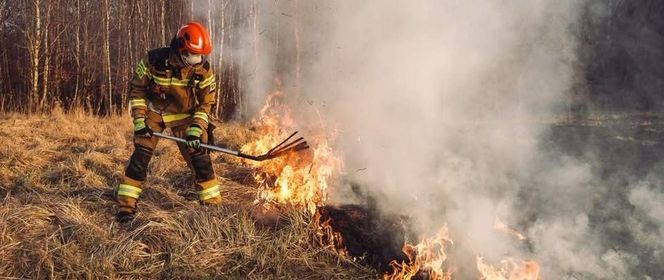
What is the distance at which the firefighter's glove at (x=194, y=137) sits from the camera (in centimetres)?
398

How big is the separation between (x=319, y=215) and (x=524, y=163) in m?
4.51

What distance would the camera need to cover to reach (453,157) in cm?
618

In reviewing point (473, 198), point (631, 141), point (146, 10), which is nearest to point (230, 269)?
point (473, 198)

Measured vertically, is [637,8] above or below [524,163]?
above

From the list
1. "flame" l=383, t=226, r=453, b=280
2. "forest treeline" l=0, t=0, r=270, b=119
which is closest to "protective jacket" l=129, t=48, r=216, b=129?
"flame" l=383, t=226, r=453, b=280

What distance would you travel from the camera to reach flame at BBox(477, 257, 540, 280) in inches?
135

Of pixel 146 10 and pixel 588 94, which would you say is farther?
pixel 588 94

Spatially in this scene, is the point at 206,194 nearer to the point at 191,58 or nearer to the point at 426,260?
the point at 191,58

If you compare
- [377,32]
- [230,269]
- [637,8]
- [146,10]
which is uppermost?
[637,8]

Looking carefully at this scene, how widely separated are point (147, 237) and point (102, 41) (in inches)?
503

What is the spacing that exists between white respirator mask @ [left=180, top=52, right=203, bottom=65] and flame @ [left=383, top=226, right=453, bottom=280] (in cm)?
223

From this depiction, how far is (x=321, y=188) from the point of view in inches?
177

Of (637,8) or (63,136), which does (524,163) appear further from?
(637,8)

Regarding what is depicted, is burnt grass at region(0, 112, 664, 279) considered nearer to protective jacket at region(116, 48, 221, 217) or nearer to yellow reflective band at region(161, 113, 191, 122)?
protective jacket at region(116, 48, 221, 217)
